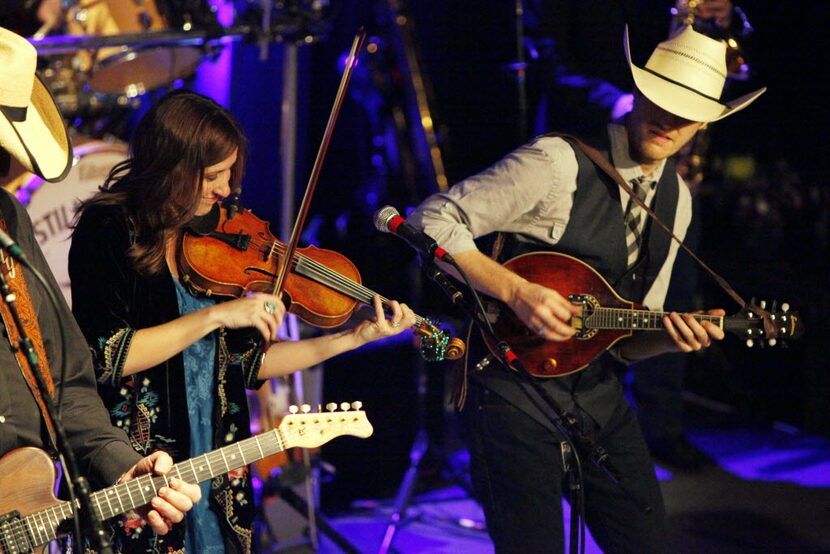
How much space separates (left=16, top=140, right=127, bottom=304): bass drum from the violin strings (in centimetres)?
182

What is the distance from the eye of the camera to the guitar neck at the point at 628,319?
3.38 meters

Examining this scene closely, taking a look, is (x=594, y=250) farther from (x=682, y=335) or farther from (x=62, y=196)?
(x=62, y=196)

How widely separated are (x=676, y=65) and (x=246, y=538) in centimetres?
221

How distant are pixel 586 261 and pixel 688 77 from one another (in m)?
0.76

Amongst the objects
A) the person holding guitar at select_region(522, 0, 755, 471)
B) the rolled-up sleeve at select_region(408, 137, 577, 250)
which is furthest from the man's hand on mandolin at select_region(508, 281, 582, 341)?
the person holding guitar at select_region(522, 0, 755, 471)

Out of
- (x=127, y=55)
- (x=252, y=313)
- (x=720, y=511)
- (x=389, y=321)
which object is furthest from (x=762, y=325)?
Result: (x=127, y=55)

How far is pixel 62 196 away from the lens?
4.50 m

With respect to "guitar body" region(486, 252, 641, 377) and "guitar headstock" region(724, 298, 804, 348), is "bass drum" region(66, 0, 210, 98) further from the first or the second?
"guitar headstock" region(724, 298, 804, 348)

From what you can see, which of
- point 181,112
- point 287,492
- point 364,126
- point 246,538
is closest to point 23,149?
point 181,112

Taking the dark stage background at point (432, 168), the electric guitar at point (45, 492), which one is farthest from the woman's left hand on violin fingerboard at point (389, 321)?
the dark stage background at point (432, 168)

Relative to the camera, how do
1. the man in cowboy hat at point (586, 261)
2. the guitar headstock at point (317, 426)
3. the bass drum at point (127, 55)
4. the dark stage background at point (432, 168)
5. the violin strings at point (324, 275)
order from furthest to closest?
the dark stage background at point (432, 168), the bass drum at point (127, 55), the man in cowboy hat at point (586, 261), the violin strings at point (324, 275), the guitar headstock at point (317, 426)

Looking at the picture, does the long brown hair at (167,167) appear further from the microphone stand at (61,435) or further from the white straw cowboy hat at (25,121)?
the microphone stand at (61,435)

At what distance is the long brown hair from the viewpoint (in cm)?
278

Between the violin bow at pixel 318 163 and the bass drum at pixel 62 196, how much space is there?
1.90 meters
